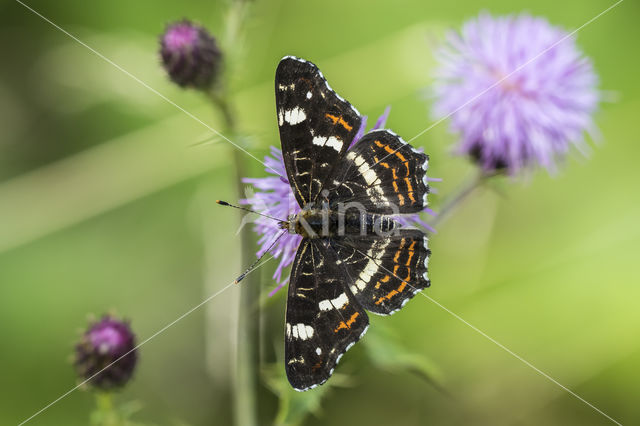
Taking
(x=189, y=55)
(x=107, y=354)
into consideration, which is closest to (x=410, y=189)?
(x=189, y=55)

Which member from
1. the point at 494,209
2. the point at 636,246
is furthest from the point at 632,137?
the point at 494,209

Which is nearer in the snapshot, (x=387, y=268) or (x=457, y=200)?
(x=387, y=268)

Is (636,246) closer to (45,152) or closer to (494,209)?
(494,209)

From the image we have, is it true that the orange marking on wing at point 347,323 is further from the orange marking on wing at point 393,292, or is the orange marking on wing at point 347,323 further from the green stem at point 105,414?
the green stem at point 105,414

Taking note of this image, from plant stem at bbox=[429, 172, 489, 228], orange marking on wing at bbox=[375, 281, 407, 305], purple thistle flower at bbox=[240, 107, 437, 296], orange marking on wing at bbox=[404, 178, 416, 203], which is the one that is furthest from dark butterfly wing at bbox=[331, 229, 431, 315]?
plant stem at bbox=[429, 172, 489, 228]

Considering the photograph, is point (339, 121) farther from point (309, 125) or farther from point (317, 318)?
point (317, 318)

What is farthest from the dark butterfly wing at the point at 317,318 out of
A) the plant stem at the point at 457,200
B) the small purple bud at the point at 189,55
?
the small purple bud at the point at 189,55

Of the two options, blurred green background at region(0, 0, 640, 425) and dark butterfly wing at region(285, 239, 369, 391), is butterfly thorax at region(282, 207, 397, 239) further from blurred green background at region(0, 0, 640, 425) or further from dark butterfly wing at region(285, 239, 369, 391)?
blurred green background at region(0, 0, 640, 425)
